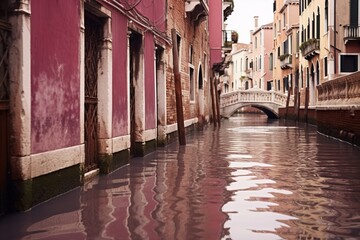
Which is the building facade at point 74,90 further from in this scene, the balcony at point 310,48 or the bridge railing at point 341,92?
the balcony at point 310,48

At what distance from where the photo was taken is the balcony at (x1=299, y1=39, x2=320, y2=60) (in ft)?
93.5

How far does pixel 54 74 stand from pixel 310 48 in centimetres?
2549

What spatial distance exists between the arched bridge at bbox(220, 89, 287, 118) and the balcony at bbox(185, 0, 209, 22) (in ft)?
60.2

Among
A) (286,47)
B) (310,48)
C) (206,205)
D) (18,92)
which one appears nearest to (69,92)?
(18,92)

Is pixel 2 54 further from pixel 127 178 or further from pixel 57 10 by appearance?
pixel 127 178

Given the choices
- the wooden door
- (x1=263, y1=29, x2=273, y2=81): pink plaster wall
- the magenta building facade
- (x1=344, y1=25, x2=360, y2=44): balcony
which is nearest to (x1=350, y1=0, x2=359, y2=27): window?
(x1=344, y1=25, x2=360, y2=44): balcony

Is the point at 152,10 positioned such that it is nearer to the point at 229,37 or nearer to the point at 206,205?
the point at 206,205

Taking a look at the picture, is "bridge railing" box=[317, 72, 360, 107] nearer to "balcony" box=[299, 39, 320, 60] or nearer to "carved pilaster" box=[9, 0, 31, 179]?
Answer: "carved pilaster" box=[9, 0, 31, 179]

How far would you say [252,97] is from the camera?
124 feet

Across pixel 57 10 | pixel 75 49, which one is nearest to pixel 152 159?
pixel 75 49

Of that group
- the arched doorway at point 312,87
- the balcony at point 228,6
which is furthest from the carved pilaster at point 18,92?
the arched doorway at point 312,87

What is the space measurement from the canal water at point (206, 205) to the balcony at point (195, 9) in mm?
9111

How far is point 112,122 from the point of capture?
7918 millimetres

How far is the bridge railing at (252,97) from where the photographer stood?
123ft
